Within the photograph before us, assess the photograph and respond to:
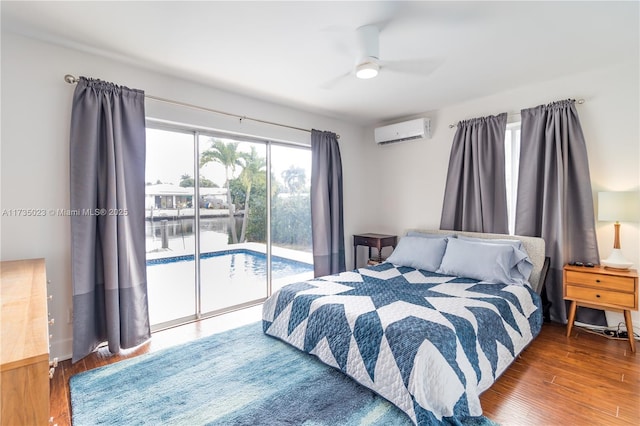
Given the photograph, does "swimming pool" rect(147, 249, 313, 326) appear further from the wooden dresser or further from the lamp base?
the lamp base

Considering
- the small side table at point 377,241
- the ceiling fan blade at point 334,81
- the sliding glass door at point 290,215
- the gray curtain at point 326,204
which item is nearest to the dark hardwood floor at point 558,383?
the sliding glass door at point 290,215

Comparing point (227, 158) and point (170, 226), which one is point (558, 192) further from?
point (170, 226)

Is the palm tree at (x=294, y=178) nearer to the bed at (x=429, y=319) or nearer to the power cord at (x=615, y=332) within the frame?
the bed at (x=429, y=319)

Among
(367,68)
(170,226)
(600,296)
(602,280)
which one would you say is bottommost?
(600,296)

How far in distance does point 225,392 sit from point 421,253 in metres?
2.28

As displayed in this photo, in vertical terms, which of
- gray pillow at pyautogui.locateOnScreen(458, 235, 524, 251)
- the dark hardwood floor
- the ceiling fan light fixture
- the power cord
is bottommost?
the dark hardwood floor

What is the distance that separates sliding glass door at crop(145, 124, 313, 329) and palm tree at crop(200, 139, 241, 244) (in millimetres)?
11

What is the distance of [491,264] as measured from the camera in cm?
286

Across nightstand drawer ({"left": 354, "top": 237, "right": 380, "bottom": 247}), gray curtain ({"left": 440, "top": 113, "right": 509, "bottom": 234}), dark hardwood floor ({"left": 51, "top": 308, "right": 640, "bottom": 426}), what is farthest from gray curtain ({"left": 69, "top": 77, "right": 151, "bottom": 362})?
gray curtain ({"left": 440, "top": 113, "right": 509, "bottom": 234})

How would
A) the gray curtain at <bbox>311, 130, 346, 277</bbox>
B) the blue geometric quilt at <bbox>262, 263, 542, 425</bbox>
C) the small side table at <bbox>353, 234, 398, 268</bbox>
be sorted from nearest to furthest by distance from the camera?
the blue geometric quilt at <bbox>262, 263, 542, 425</bbox> → the gray curtain at <bbox>311, 130, 346, 277</bbox> → the small side table at <bbox>353, 234, 398, 268</bbox>

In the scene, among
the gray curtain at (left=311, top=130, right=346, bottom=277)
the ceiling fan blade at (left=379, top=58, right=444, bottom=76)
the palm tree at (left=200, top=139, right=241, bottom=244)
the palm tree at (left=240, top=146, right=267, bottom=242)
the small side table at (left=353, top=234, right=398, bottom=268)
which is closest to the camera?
the ceiling fan blade at (left=379, top=58, right=444, bottom=76)

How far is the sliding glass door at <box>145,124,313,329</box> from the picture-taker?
3.08 m

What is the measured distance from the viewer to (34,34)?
7.34 ft

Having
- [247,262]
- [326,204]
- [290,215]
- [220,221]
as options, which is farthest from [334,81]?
[247,262]
